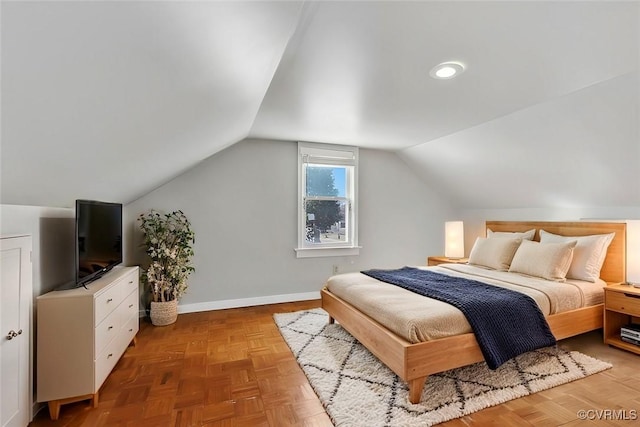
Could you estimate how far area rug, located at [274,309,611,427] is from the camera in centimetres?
179

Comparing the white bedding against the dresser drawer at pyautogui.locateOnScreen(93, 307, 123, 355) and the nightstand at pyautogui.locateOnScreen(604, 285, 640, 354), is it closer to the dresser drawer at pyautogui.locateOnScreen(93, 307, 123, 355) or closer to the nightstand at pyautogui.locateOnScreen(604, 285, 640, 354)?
the nightstand at pyautogui.locateOnScreen(604, 285, 640, 354)

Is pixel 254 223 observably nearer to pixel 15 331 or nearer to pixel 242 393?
pixel 242 393

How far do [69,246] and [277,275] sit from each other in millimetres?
2316

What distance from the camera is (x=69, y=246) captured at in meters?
2.31

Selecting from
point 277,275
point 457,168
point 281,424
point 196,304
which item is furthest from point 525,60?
point 196,304

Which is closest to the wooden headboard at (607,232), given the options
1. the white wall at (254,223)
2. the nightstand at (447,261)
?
the nightstand at (447,261)

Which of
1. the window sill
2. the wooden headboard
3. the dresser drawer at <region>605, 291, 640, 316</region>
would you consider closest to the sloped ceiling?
the wooden headboard

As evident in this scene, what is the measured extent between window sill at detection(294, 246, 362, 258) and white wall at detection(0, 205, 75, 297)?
2.49 m

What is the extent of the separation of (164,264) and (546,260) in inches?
156

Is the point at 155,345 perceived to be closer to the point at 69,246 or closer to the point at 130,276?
the point at 130,276

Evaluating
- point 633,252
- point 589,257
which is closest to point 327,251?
point 589,257

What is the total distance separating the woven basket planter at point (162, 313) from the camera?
10.6ft

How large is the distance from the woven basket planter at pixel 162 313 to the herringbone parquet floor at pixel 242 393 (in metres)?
0.36

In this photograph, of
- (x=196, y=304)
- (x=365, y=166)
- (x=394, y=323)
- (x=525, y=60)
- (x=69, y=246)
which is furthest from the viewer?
(x=365, y=166)
